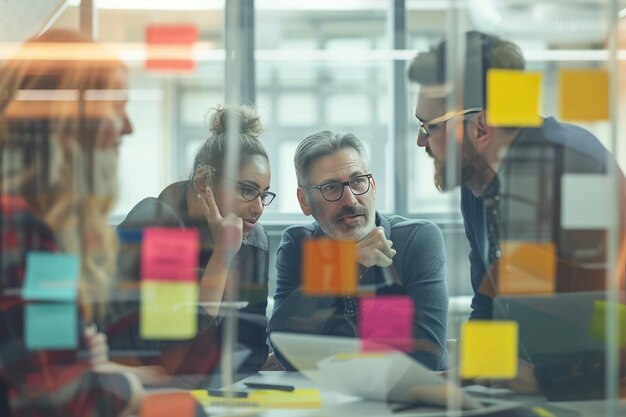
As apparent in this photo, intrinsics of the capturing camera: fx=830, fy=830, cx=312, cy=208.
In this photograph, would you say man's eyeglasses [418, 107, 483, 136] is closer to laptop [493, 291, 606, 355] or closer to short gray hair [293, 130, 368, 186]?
short gray hair [293, 130, 368, 186]

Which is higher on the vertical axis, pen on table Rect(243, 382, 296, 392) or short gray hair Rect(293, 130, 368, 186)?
short gray hair Rect(293, 130, 368, 186)

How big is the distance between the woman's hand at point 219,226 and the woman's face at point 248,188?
0.05 metres

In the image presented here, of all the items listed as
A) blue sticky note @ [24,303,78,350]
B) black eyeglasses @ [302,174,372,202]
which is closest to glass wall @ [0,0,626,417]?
blue sticky note @ [24,303,78,350]

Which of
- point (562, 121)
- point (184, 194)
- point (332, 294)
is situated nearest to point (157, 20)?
point (184, 194)

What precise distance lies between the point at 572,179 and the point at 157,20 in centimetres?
103

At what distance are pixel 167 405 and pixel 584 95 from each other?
1.18 metres

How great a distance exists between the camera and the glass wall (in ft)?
5.90

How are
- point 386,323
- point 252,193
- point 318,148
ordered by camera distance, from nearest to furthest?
point 386,323 → point 252,193 → point 318,148

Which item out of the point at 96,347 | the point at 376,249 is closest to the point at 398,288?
the point at 376,249

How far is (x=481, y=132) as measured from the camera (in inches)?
77.7

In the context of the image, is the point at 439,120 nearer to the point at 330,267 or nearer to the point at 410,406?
the point at 330,267

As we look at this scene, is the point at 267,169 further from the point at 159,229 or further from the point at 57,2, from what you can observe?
the point at 57,2

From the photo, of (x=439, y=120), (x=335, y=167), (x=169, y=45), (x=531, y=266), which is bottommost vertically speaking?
(x=531, y=266)

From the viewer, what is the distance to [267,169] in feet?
7.67
